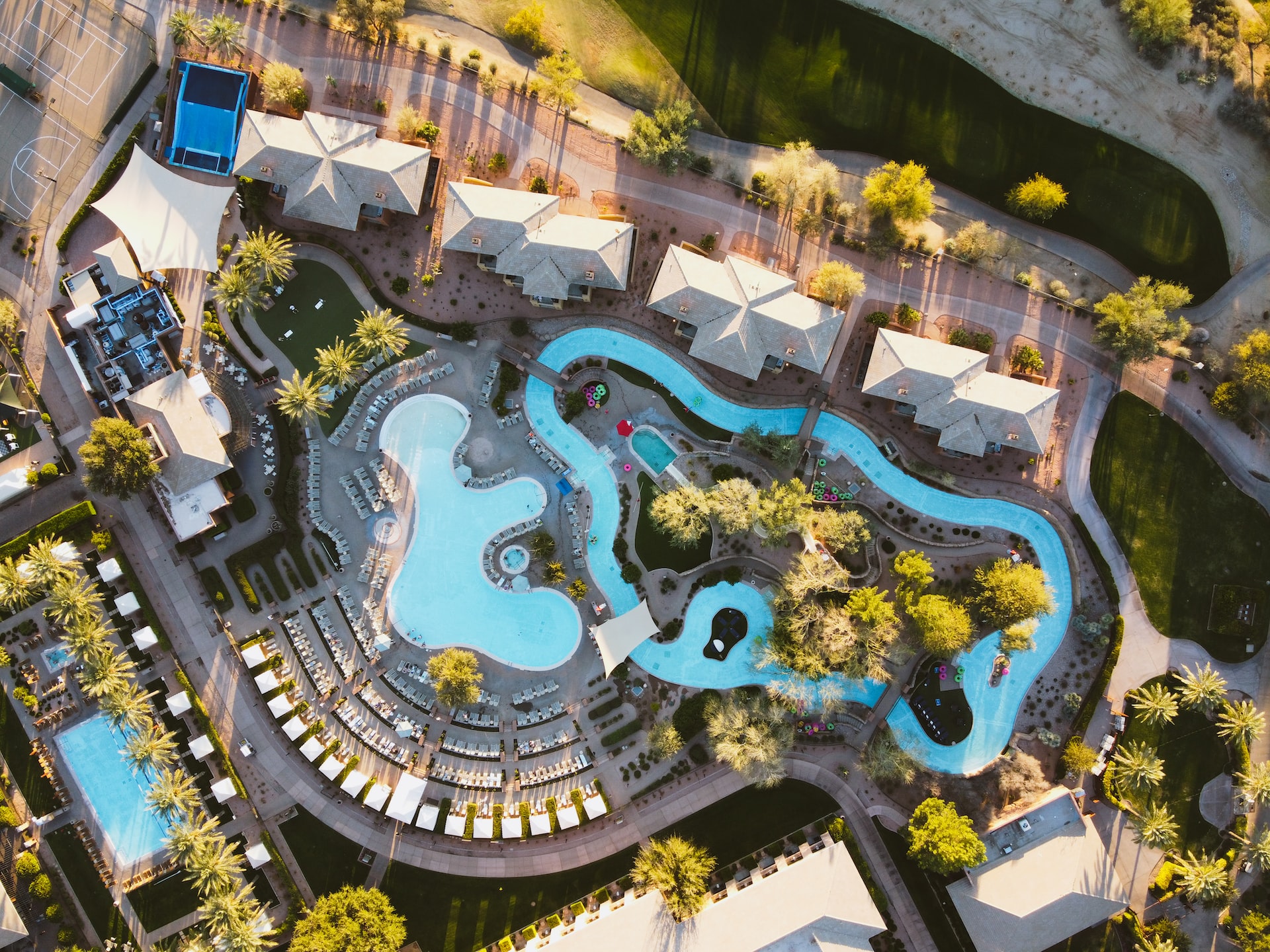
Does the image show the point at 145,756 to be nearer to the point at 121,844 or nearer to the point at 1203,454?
the point at 121,844

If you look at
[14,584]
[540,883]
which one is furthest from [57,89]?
[540,883]

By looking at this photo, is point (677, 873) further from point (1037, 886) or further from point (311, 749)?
point (311, 749)

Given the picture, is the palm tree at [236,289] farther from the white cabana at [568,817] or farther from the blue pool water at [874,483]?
the white cabana at [568,817]

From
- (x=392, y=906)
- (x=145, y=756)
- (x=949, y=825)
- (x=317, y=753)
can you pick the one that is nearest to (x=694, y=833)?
(x=949, y=825)

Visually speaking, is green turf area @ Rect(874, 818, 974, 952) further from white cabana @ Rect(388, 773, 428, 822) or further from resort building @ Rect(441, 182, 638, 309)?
resort building @ Rect(441, 182, 638, 309)

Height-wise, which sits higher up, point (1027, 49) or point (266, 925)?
point (1027, 49)

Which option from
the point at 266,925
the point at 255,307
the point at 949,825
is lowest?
the point at 949,825

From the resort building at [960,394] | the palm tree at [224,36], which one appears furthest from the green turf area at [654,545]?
the palm tree at [224,36]
